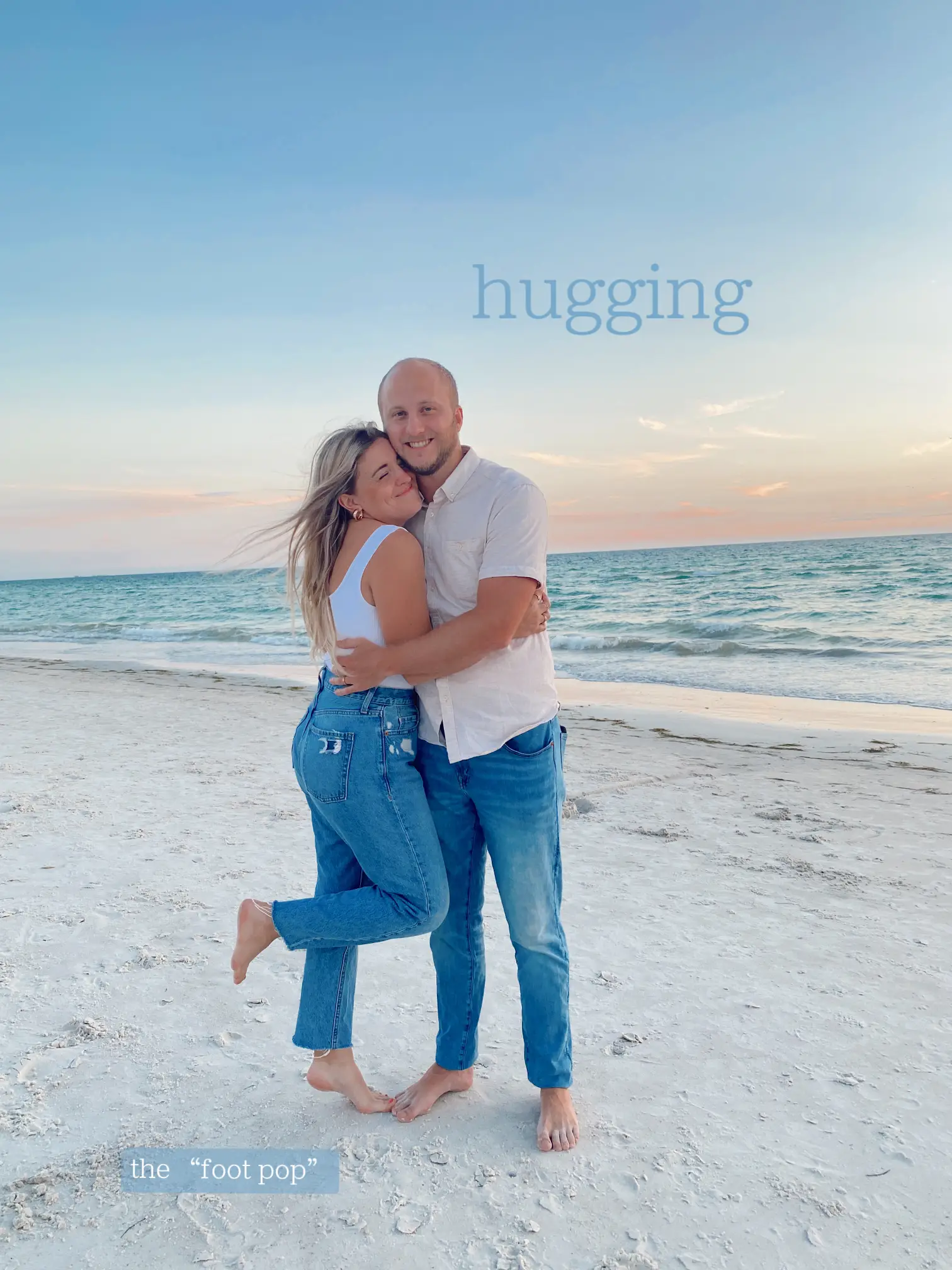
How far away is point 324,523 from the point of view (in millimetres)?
2352

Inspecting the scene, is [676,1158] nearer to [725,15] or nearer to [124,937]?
[124,937]

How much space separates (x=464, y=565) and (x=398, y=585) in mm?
198

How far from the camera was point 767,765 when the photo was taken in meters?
6.68

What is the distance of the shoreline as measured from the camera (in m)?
8.53

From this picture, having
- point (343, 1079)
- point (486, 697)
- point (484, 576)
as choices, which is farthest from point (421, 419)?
point (343, 1079)

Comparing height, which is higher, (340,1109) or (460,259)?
(460,259)

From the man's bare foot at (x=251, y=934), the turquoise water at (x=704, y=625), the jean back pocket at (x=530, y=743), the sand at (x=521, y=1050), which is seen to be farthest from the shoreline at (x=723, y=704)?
the man's bare foot at (x=251, y=934)

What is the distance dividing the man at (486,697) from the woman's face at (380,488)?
6 centimetres

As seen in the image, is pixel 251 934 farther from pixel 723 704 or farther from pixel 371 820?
pixel 723 704

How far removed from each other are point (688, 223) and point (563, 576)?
35.3m

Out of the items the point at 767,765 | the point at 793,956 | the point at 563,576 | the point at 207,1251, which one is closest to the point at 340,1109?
the point at 207,1251

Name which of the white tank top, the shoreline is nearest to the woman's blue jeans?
the white tank top

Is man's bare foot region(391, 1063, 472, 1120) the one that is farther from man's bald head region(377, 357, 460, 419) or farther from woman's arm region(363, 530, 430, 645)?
man's bald head region(377, 357, 460, 419)

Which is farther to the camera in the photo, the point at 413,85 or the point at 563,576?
the point at 563,576
